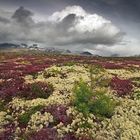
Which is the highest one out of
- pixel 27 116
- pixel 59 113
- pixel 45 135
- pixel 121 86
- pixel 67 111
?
pixel 121 86

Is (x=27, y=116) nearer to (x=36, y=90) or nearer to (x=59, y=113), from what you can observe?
(x=59, y=113)

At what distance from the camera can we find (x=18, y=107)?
22.2 meters

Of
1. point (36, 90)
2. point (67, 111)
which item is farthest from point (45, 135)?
point (36, 90)

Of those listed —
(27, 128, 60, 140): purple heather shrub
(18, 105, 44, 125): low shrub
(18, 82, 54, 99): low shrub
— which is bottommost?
(27, 128, 60, 140): purple heather shrub

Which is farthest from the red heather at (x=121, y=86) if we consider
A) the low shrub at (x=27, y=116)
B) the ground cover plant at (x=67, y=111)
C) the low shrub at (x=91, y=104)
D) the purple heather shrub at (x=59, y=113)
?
the low shrub at (x=27, y=116)

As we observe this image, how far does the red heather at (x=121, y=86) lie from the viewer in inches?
1035

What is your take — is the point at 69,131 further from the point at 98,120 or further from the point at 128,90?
the point at 128,90

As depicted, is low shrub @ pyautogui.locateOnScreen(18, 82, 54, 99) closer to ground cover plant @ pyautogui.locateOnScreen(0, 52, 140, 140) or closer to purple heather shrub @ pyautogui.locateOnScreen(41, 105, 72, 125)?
ground cover plant @ pyautogui.locateOnScreen(0, 52, 140, 140)

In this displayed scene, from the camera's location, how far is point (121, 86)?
2795 cm

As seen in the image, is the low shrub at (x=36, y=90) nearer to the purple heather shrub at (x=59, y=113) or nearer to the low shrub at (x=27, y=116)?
the low shrub at (x=27, y=116)

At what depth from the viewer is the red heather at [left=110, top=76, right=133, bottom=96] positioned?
26281 millimetres

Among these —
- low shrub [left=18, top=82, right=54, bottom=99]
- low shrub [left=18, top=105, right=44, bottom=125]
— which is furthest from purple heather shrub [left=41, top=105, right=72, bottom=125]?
low shrub [left=18, top=82, right=54, bottom=99]

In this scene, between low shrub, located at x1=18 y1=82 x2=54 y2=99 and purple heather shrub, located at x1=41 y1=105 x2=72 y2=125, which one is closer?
purple heather shrub, located at x1=41 y1=105 x2=72 y2=125

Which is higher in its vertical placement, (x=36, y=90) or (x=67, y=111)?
(x=36, y=90)
